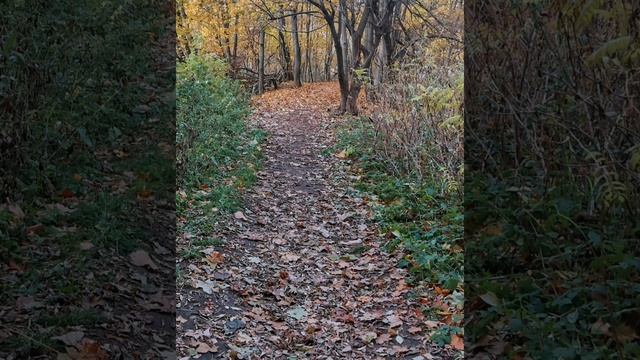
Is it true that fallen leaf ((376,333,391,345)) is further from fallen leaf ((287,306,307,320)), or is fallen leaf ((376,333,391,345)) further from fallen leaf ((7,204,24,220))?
fallen leaf ((7,204,24,220))

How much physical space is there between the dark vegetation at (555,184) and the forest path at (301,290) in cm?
73

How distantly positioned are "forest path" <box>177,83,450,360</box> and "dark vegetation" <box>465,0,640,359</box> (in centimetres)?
73

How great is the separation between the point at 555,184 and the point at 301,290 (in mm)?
2419

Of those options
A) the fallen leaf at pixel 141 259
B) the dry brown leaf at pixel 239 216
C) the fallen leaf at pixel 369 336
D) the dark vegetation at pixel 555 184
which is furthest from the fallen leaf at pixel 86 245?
the dark vegetation at pixel 555 184

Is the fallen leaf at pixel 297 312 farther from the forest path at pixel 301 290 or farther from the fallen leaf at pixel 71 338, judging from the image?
the fallen leaf at pixel 71 338

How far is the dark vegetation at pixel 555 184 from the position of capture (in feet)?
11.6

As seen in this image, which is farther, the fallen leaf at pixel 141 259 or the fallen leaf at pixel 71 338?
the fallen leaf at pixel 141 259

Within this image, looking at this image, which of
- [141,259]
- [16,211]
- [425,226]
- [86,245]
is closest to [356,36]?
[425,226]

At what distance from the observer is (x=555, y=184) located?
198 inches

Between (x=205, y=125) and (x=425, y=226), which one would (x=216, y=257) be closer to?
(x=425, y=226)

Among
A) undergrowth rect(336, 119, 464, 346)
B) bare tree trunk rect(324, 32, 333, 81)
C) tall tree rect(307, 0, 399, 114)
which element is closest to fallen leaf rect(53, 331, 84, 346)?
undergrowth rect(336, 119, 464, 346)

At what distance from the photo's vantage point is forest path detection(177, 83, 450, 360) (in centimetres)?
443

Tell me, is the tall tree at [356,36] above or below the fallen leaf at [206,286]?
above

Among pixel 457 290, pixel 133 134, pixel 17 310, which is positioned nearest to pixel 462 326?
pixel 457 290
